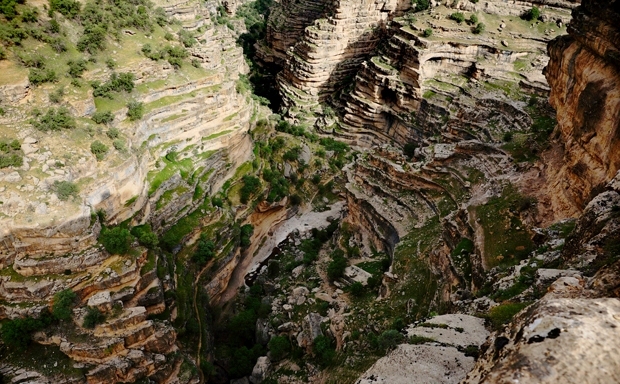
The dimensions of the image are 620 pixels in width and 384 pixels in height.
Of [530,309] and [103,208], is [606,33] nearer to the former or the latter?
[530,309]

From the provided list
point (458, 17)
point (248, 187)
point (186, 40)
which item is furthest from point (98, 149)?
point (458, 17)

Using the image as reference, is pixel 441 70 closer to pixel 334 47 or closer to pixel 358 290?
pixel 334 47

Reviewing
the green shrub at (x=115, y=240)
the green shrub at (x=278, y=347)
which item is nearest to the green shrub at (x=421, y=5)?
the green shrub at (x=278, y=347)

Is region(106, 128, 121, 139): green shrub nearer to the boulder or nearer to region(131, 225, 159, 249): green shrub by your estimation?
region(131, 225, 159, 249): green shrub

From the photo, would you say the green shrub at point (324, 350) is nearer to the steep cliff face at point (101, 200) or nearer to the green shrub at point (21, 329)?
the steep cliff face at point (101, 200)

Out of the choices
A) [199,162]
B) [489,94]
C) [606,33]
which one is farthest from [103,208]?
[489,94]

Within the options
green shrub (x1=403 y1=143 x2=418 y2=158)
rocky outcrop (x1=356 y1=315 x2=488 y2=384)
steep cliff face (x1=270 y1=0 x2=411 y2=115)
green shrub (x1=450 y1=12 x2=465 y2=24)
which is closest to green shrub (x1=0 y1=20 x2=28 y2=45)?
steep cliff face (x1=270 y1=0 x2=411 y2=115)
